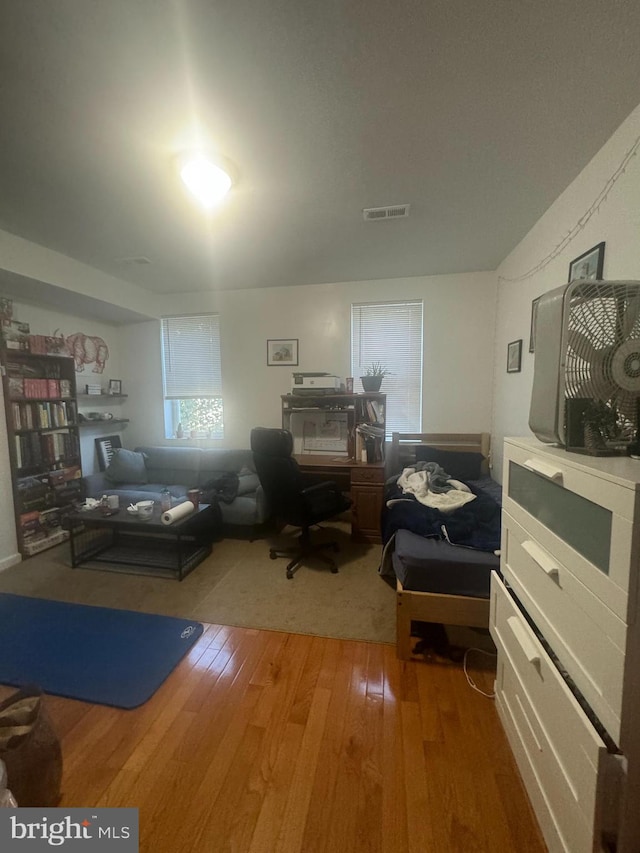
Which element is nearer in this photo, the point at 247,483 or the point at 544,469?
the point at 544,469

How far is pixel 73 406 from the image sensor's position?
3307mm

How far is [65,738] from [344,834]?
1130 millimetres

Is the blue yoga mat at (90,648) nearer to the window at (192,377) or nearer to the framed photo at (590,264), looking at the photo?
the window at (192,377)

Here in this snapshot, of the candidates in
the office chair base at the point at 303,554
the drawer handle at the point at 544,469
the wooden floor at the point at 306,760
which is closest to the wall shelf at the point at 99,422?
the office chair base at the point at 303,554

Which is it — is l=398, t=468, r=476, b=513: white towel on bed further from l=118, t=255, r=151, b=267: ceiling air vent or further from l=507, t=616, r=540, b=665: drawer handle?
l=118, t=255, r=151, b=267: ceiling air vent

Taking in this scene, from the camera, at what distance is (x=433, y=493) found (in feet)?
7.75

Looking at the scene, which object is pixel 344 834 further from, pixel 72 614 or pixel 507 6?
pixel 507 6

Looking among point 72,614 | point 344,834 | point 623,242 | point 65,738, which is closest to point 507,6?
point 623,242

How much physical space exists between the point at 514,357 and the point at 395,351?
1.18 m

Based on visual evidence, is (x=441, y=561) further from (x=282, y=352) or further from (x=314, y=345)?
(x=282, y=352)

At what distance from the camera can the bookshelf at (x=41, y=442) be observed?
272cm

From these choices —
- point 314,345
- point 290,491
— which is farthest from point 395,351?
point 290,491

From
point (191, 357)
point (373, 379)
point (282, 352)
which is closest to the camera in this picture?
point (373, 379)

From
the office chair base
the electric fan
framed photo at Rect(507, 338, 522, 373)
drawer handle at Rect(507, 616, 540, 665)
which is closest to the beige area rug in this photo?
the office chair base
